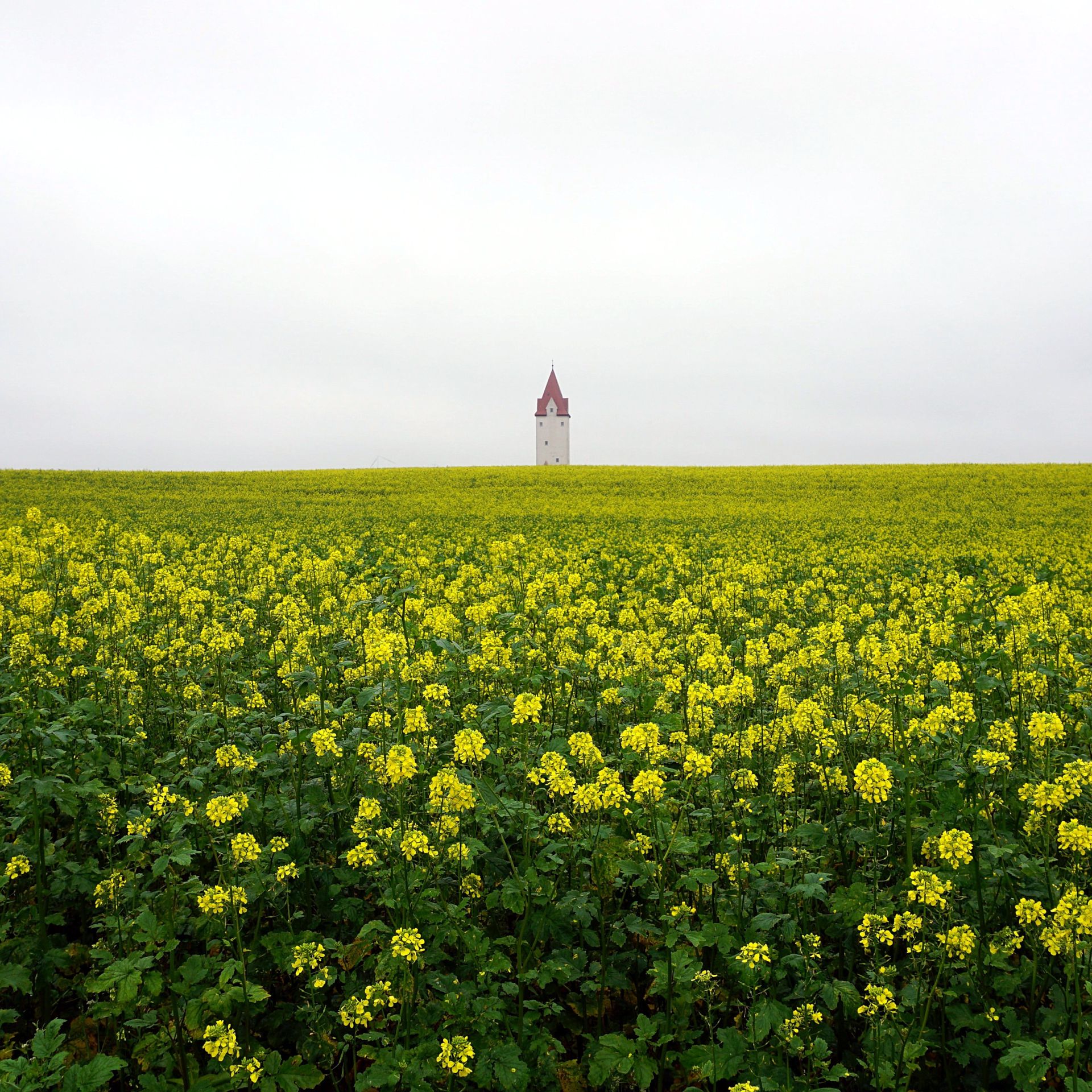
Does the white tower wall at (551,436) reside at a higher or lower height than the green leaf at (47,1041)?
higher

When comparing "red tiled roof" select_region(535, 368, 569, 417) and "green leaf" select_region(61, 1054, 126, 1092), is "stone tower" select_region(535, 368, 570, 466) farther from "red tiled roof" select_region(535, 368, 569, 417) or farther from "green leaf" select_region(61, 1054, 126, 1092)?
"green leaf" select_region(61, 1054, 126, 1092)

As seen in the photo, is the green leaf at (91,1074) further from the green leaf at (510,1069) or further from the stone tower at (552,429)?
the stone tower at (552,429)

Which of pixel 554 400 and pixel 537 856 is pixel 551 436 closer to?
pixel 554 400

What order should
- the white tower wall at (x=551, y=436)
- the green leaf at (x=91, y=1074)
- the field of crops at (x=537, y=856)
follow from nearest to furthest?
1. the green leaf at (x=91, y=1074)
2. the field of crops at (x=537, y=856)
3. the white tower wall at (x=551, y=436)

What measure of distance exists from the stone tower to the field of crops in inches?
3845

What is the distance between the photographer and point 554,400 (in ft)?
342

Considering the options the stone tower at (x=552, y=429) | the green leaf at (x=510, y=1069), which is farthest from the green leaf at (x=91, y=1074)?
the stone tower at (x=552, y=429)

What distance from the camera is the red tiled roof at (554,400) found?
104125 millimetres

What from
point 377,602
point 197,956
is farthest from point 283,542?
point 197,956

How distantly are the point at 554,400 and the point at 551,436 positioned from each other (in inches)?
219

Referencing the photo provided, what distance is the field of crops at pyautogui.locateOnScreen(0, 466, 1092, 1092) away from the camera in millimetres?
2783

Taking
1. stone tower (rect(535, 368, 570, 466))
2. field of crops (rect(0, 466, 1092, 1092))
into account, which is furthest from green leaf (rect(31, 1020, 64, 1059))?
stone tower (rect(535, 368, 570, 466))

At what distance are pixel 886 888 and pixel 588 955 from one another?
1575 millimetres

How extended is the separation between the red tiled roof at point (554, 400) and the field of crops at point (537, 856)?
9919 cm
